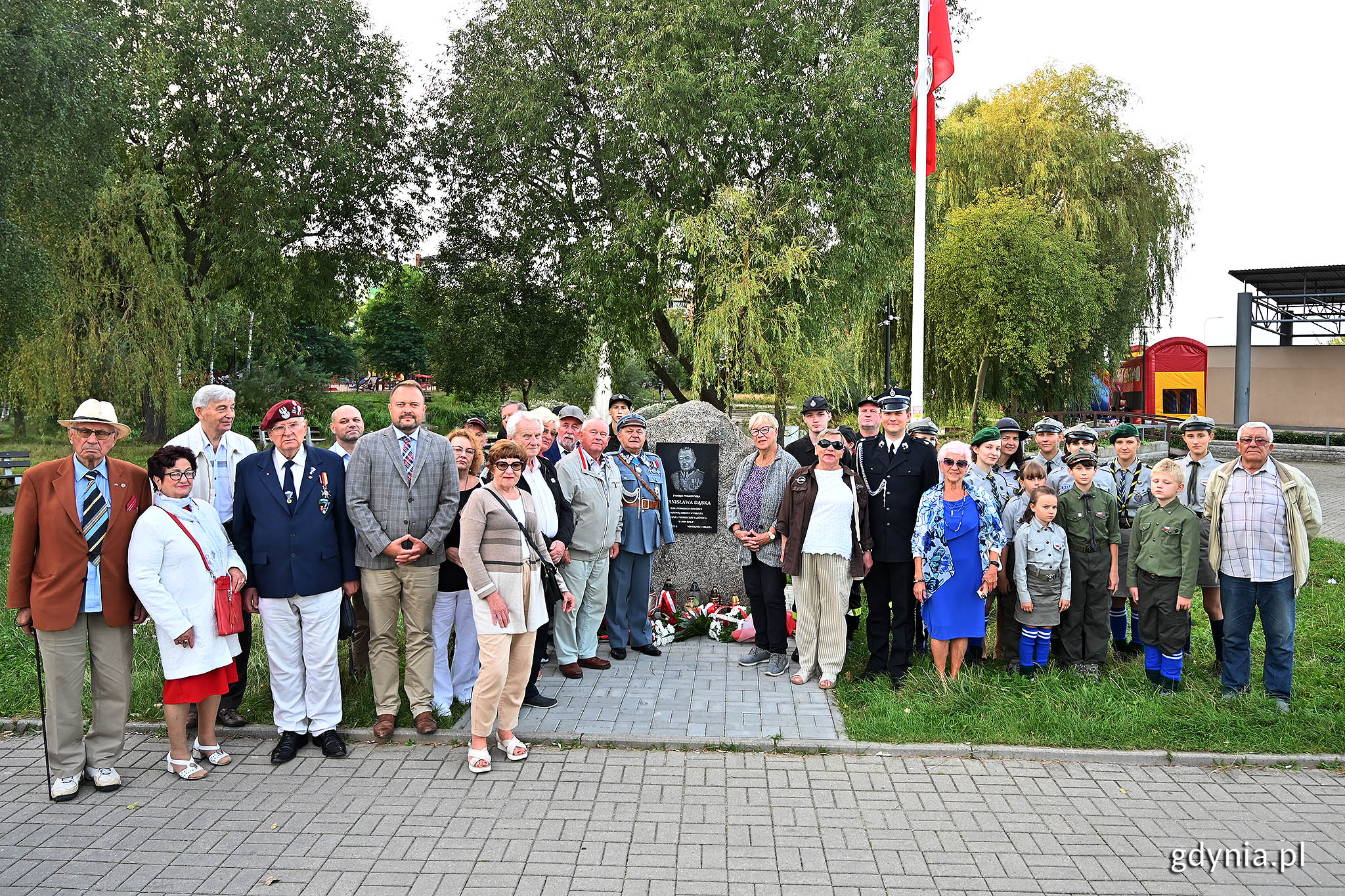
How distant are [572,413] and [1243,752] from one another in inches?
220

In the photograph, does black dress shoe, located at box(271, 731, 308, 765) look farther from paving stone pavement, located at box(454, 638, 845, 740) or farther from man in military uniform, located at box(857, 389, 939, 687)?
man in military uniform, located at box(857, 389, 939, 687)

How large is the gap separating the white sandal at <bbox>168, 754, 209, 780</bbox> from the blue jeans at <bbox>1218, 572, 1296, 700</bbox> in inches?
266

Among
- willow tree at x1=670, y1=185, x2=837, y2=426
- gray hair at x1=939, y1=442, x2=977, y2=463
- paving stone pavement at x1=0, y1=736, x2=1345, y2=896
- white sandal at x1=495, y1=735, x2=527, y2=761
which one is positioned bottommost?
paving stone pavement at x1=0, y1=736, x2=1345, y2=896

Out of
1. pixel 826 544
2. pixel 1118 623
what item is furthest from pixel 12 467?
pixel 1118 623

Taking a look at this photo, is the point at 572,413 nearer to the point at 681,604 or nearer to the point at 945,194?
the point at 681,604

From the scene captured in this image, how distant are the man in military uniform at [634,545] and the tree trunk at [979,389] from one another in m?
19.2

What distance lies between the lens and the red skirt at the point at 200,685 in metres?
4.98

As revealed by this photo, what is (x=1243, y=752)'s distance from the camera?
5.31 metres

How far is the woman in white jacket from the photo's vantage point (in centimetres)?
488

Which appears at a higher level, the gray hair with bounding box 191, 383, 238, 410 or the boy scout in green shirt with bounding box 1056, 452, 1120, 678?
the gray hair with bounding box 191, 383, 238, 410

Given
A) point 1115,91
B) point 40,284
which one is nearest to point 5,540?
point 40,284

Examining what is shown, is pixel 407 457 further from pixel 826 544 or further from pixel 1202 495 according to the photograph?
pixel 1202 495

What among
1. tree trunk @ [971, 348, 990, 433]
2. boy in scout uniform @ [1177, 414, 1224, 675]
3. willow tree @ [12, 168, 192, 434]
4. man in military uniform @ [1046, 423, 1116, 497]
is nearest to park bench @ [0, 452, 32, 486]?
willow tree @ [12, 168, 192, 434]

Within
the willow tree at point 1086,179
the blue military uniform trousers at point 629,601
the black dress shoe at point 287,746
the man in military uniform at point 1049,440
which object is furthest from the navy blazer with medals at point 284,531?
the willow tree at point 1086,179
